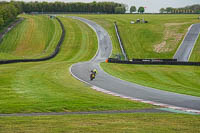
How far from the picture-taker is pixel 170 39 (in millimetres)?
87500

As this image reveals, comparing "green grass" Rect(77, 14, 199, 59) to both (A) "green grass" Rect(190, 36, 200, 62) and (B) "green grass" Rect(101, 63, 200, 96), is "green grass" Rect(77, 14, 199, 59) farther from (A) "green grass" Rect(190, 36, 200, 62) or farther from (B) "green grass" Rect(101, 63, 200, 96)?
(B) "green grass" Rect(101, 63, 200, 96)

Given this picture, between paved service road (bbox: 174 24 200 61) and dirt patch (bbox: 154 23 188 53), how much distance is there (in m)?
1.97

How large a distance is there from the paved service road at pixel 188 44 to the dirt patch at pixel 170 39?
6.47ft

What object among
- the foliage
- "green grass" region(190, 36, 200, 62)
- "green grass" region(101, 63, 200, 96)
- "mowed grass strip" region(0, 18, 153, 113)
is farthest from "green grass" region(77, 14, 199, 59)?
"mowed grass strip" region(0, 18, 153, 113)

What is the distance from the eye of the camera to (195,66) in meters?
51.5

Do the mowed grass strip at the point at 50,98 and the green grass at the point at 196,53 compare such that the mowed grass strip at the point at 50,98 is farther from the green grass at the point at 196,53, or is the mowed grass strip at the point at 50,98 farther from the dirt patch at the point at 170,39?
the dirt patch at the point at 170,39

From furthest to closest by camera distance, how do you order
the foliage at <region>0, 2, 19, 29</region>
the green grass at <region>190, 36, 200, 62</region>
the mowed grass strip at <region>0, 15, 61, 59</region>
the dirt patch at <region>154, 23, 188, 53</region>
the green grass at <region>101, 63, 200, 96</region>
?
the foliage at <region>0, 2, 19, 29</region>
the mowed grass strip at <region>0, 15, 61, 59</region>
the dirt patch at <region>154, 23, 188, 53</region>
the green grass at <region>190, 36, 200, 62</region>
the green grass at <region>101, 63, 200, 96</region>

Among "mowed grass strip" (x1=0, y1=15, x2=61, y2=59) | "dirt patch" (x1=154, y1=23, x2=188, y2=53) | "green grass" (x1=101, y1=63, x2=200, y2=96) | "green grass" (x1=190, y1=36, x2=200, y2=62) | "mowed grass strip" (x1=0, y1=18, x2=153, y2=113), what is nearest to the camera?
"mowed grass strip" (x1=0, y1=18, x2=153, y2=113)

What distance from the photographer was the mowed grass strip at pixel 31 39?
82.2 meters

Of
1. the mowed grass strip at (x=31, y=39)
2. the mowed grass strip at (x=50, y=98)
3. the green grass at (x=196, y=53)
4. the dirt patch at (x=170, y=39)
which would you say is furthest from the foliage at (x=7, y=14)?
the mowed grass strip at (x=50, y=98)

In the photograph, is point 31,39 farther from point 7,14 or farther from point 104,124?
point 104,124

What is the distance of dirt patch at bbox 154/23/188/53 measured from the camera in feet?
265

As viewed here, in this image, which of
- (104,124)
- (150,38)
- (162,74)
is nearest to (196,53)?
(150,38)

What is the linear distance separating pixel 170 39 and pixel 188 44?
720 cm
